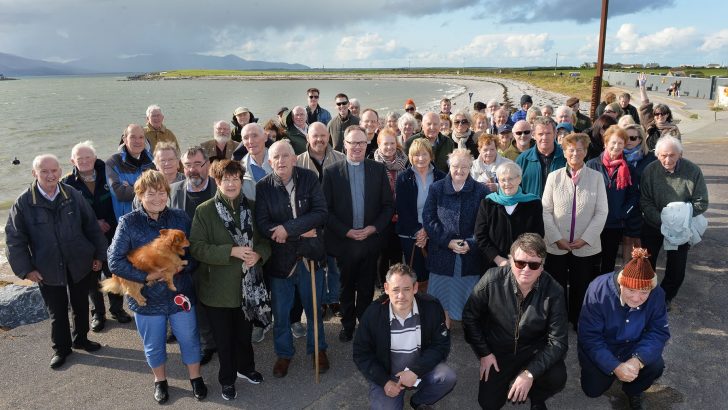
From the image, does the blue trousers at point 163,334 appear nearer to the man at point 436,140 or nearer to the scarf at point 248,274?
the scarf at point 248,274

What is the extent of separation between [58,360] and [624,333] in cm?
525

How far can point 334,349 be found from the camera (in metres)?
4.80

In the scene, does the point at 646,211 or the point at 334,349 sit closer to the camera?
the point at 334,349

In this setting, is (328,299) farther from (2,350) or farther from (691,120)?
(691,120)

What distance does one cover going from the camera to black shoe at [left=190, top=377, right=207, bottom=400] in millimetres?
4039

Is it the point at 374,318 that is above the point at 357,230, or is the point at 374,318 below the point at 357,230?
below

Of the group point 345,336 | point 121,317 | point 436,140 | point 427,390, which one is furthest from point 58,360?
point 436,140

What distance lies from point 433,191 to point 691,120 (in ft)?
77.4

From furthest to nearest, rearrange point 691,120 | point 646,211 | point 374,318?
point 691,120
point 646,211
point 374,318

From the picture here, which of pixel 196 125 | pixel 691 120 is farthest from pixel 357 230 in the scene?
pixel 196 125

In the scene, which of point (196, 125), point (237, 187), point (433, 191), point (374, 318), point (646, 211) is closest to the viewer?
point (374, 318)

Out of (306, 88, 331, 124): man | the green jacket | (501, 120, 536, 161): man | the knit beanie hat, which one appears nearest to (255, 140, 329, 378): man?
the green jacket

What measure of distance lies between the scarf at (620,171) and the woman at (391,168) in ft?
7.55

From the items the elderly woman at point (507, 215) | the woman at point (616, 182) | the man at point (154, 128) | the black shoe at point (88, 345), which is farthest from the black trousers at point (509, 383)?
the man at point (154, 128)
